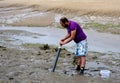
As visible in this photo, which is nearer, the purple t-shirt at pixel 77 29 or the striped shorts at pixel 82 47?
the purple t-shirt at pixel 77 29

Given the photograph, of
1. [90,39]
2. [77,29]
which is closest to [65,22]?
[77,29]

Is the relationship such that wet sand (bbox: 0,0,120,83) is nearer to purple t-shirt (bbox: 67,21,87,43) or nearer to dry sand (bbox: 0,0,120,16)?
dry sand (bbox: 0,0,120,16)

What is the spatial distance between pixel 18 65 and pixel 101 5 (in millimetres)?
13865

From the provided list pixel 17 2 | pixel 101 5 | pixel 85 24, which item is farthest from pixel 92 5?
pixel 17 2

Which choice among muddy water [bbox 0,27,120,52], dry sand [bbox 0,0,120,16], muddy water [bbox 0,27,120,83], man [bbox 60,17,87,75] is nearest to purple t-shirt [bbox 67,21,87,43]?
man [bbox 60,17,87,75]

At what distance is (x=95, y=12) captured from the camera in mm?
21891

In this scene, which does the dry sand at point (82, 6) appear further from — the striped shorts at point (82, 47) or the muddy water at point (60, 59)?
the striped shorts at point (82, 47)

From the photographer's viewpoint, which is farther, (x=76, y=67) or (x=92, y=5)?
(x=92, y=5)

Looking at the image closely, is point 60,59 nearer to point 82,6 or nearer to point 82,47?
point 82,47

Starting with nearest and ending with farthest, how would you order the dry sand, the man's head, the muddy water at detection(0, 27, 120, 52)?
the man's head < the muddy water at detection(0, 27, 120, 52) < the dry sand

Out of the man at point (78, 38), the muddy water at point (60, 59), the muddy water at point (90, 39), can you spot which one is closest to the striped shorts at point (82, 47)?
the man at point (78, 38)

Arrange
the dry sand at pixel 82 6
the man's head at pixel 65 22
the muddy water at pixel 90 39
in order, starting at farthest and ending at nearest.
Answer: the dry sand at pixel 82 6
the muddy water at pixel 90 39
the man's head at pixel 65 22

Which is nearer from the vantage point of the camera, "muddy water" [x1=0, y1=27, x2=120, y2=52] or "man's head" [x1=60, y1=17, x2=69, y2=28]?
"man's head" [x1=60, y1=17, x2=69, y2=28]

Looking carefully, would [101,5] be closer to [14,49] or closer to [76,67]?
[14,49]
